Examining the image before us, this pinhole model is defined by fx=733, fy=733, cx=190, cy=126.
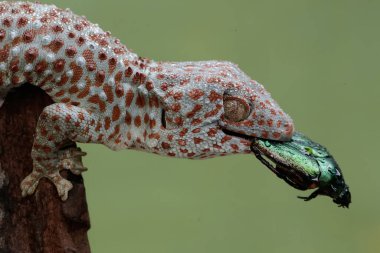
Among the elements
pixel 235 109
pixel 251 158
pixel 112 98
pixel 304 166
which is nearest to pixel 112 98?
pixel 112 98

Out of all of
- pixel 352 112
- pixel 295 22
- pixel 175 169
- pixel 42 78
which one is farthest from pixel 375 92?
pixel 42 78

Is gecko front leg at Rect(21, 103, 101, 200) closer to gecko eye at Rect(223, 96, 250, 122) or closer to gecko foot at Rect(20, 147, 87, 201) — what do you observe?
gecko foot at Rect(20, 147, 87, 201)

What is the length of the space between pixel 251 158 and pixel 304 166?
190 centimetres

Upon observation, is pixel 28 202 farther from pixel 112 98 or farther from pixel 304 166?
pixel 304 166

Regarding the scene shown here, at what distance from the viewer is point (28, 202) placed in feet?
9.66

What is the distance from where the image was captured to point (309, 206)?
181 inches

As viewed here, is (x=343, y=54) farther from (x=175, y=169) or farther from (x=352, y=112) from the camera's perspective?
(x=175, y=169)

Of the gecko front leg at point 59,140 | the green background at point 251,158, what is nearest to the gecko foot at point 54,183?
the gecko front leg at point 59,140

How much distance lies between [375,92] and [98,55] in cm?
218

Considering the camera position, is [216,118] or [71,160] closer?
[216,118]

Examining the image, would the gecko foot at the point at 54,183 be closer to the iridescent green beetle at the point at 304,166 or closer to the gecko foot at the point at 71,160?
the gecko foot at the point at 71,160

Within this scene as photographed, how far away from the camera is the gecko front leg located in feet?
9.06

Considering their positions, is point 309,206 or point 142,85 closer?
point 142,85

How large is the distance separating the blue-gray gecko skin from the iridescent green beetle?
43mm
